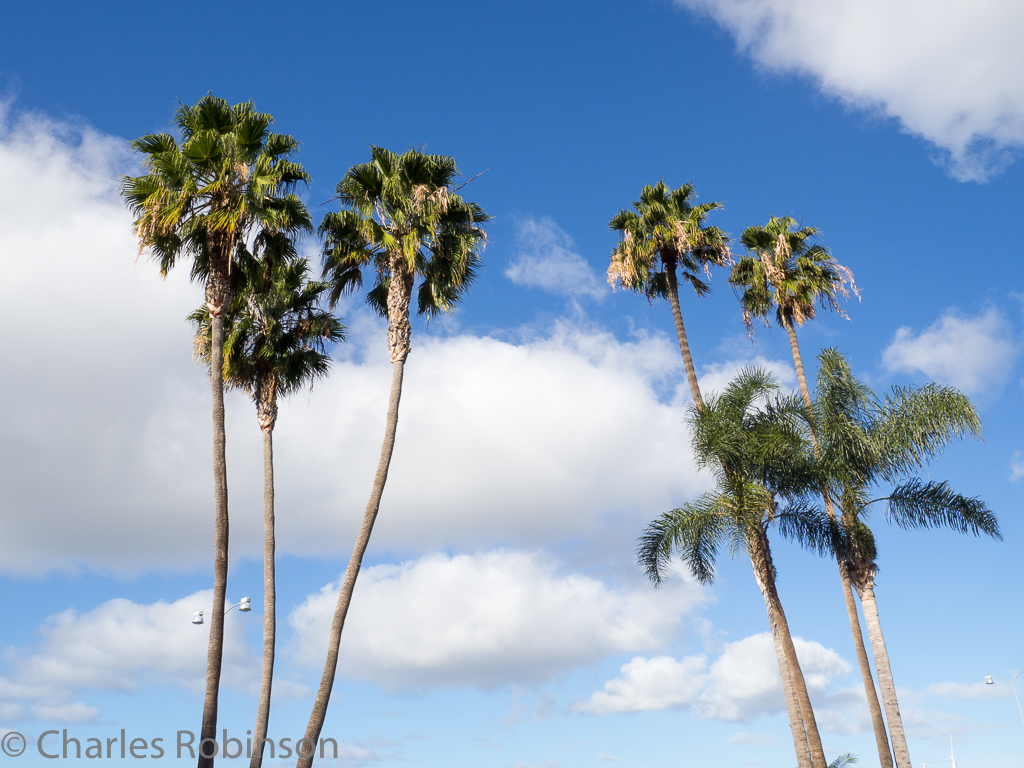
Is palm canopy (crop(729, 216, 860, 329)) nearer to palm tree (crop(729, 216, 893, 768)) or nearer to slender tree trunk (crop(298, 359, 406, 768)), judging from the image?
palm tree (crop(729, 216, 893, 768))

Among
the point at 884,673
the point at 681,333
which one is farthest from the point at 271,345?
the point at 884,673

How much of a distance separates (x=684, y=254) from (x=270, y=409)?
14.7 m

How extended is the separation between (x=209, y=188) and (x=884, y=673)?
21775mm

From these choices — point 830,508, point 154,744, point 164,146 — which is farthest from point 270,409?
point 830,508

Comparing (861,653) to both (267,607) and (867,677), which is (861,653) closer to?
(867,677)

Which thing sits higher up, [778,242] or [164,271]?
[778,242]

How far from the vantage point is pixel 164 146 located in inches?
740

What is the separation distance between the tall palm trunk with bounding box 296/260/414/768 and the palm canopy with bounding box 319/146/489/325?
331 mm

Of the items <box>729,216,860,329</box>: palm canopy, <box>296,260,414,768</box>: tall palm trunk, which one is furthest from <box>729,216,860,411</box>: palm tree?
<box>296,260,414,768</box>: tall palm trunk

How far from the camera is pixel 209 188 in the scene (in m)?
18.4

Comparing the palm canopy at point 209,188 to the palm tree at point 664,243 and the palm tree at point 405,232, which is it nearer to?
the palm tree at point 405,232

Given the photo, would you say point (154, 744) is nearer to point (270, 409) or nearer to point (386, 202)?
point (270, 409)

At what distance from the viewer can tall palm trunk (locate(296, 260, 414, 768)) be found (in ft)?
55.7

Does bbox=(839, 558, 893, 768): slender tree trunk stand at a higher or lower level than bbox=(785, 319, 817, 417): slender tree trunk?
lower
